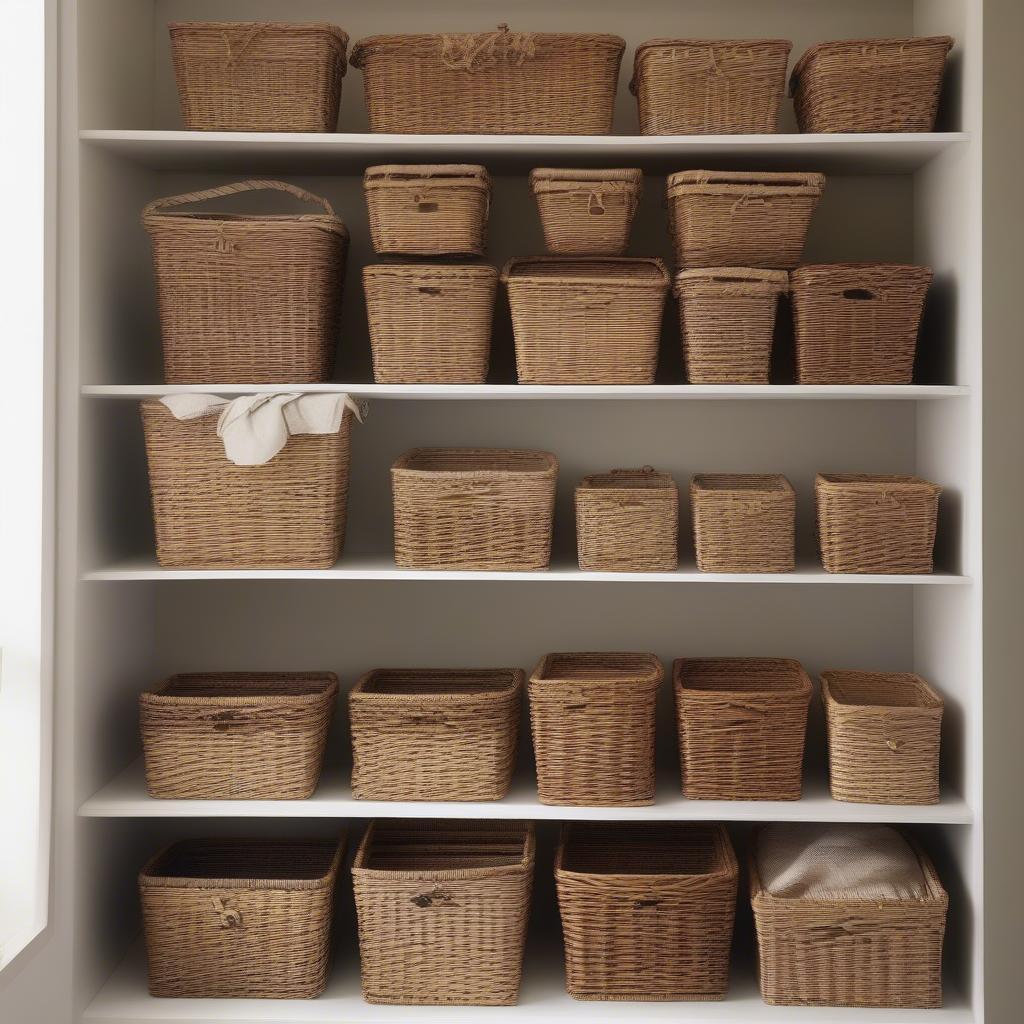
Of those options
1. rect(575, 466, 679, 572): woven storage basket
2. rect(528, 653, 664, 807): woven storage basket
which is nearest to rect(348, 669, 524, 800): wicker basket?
rect(528, 653, 664, 807): woven storage basket

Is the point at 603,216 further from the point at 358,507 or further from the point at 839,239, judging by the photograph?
the point at 358,507

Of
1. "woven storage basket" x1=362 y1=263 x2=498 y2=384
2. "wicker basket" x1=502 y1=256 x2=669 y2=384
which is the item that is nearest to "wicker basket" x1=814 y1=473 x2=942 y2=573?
"wicker basket" x1=502 y1=256 x2=669 y2=384

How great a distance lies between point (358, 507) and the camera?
296cm

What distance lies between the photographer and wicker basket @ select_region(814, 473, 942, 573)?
2537 mm

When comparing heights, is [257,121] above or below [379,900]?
above

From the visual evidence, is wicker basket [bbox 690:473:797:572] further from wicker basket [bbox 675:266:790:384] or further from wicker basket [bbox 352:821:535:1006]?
wicker basket [bbox 352:821:535:1006]

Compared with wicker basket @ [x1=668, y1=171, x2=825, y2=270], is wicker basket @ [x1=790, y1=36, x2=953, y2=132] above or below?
above

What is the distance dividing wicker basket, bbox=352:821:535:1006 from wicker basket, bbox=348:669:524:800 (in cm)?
17

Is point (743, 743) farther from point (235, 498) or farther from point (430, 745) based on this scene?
point (235, 498)

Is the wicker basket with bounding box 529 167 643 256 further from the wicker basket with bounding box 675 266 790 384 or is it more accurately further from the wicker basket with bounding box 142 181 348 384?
the wicker basket with bounding box 142 181 348 384

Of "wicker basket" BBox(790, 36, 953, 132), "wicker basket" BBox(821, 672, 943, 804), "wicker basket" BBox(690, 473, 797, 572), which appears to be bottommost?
"wicker basket" BBox(821, 672, 943, 804)

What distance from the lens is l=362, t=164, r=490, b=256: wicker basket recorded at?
254 cm

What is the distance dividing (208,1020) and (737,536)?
5.05ft
